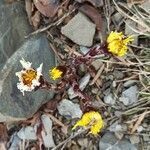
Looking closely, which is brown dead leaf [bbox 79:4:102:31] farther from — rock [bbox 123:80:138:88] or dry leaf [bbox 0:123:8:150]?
dry leaf [bbox 0:123:8:150]

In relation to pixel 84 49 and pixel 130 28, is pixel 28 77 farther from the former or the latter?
pixel 130 28

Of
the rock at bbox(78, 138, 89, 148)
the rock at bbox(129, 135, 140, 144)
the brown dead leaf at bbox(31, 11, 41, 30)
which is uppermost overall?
the brown dead leaf at bbox(31, 11, 41, 30)

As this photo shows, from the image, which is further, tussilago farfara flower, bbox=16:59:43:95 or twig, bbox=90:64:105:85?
twig, bbox=90:64:105:85

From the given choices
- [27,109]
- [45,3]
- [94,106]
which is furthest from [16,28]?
[94,106]

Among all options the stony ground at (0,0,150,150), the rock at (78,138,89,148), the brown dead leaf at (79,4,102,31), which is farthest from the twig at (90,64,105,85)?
the rock at (78,138,89,148)

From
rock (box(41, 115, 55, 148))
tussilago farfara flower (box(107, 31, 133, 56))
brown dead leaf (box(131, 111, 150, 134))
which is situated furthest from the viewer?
rock (box(41, 115, 55, 148))

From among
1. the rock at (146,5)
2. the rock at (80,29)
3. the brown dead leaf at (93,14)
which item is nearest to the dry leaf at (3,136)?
the rock at (80,29)
